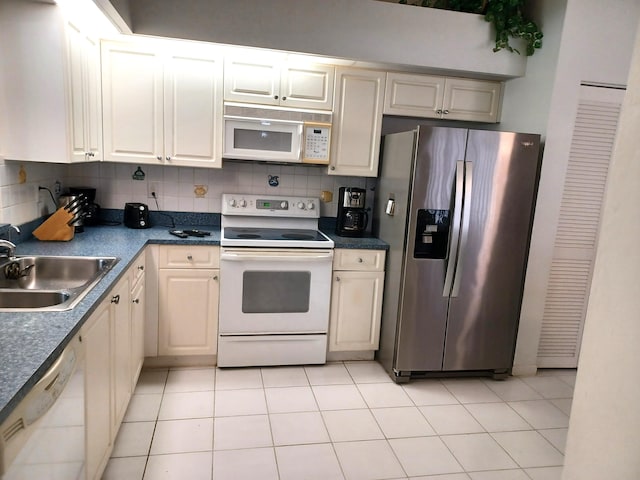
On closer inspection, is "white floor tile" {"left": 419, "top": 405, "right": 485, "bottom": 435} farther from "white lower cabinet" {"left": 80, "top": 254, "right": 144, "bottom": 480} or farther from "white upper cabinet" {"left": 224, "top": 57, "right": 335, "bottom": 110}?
"white upper cabinet" {"left": 224, "top": 57, "right": 335, "bottom": 110}

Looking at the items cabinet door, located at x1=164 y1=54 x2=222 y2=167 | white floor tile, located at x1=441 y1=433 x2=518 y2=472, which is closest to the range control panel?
cabinet door, located at x1=164 y1=54 x2=222 y2=167

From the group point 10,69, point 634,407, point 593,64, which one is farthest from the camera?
point 593,64

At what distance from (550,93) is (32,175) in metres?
3.23

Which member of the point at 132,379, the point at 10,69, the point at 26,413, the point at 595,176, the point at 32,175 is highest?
the point at 10,69

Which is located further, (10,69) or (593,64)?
(593,64)

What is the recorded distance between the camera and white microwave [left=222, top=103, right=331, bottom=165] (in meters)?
2.97

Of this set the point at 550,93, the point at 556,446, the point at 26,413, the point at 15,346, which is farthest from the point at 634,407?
the point at 550,93

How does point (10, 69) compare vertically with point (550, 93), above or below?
below

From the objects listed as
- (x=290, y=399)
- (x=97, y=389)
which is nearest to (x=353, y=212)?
(x=290, y=399)

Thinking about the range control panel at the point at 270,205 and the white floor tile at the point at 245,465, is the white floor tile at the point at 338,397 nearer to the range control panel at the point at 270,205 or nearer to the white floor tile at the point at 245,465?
the white floor tile at the point at 245,465

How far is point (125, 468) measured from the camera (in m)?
2.03

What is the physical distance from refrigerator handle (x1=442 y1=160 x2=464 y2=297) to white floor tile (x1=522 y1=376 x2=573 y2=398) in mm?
987

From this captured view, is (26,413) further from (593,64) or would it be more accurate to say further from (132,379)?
(593,64)

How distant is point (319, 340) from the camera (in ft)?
10.3
